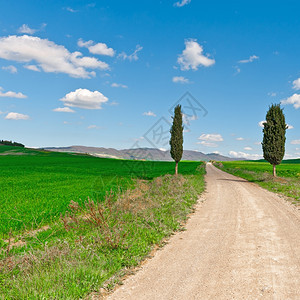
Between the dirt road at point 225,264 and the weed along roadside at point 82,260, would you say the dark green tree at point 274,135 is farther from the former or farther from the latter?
the weed along roadside at point 82,260

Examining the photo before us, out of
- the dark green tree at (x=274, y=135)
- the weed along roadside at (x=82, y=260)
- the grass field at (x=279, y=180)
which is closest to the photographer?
the weed along roadside at (x=82, y=260)

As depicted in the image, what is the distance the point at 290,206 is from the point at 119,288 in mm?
11804

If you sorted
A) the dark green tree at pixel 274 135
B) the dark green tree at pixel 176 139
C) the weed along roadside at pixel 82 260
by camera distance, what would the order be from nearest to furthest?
the weed along roadside at pixel 82 260
the dark green tree at pixel 274 135
the dark green tree at pixel 176 139

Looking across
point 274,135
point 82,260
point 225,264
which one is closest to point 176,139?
point 274,135

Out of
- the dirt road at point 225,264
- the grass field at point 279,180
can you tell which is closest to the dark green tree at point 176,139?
the grass field at point 279,180

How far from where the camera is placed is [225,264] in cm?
606

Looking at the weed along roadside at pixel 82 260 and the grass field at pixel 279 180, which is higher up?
the grass field at pixel 279 180

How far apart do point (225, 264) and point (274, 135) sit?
27992mm

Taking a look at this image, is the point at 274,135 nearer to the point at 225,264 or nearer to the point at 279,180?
the point at 279,180

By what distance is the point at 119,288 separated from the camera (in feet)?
16.8

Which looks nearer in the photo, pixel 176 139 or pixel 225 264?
pixel 225 264

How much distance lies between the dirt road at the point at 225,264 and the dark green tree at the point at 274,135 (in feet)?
70.6

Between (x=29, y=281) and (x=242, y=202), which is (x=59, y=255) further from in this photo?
(x=242, y=202)

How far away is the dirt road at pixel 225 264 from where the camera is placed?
4852 mm
